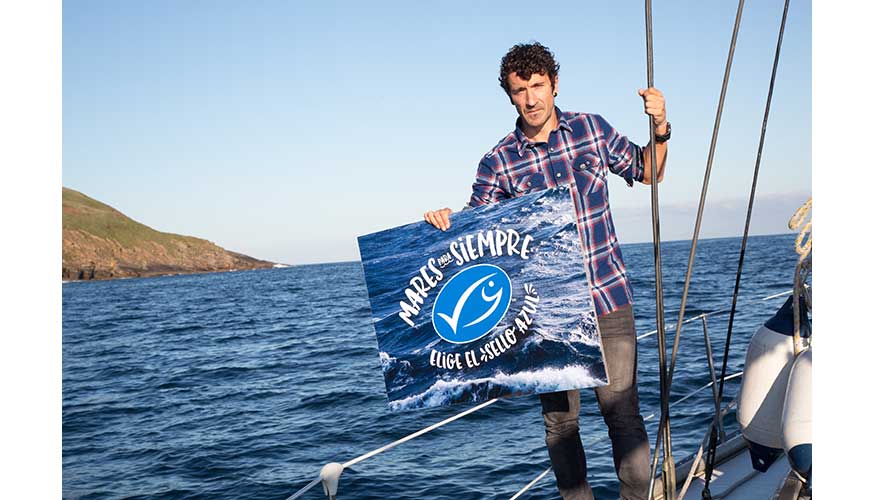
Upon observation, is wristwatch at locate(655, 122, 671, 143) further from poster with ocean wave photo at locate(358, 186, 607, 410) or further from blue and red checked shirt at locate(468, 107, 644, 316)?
poster with ocean wave photo at locate(358, 186, 607, 410)

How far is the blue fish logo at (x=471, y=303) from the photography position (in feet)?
7.92

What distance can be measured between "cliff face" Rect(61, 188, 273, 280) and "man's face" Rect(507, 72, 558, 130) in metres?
110

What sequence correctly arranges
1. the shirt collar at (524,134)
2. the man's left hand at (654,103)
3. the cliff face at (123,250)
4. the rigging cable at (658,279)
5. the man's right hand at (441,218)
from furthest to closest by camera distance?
the cliff face at (123,250)
the shirt collar at (524,134)
the man's right hand at (441,218)
the man's left hand at (654,103)
the rigging cable at (658,279)

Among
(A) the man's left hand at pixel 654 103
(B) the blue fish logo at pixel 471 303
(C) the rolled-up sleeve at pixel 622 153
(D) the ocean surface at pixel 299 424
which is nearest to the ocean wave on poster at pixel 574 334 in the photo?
(B) the blue fish logo at pixel 471 303

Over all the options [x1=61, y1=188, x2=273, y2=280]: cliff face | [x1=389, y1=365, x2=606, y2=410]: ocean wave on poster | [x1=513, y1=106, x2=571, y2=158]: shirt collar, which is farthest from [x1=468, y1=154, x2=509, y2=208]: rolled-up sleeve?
[x1=61, y1=188, x2=273, y2=280]: cliff face

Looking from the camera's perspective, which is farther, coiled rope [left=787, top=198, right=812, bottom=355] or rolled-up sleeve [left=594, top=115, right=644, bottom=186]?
rolled-up sleeve [left=594, top=115, right=644, bottom=186]

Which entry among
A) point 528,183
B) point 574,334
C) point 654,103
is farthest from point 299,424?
point 654,103

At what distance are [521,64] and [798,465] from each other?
60.4 inches

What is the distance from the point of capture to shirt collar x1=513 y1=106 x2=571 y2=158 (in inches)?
101

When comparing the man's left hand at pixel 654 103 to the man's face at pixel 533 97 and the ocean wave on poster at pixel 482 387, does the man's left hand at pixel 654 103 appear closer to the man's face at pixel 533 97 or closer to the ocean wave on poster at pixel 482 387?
the man's face at pixel 533 97

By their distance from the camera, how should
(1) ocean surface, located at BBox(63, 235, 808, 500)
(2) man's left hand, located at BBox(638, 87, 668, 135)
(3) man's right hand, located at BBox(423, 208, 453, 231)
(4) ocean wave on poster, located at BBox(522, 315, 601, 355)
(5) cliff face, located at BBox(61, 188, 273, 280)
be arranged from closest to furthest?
(2) man's left hand, located at BBox(638, 87, 668, 135), (4) ocean wave on poster, located at BBox(522, 315, 601, 355), (3) man's right hand, located at BBox(423, 208, 453, 231), (1) ocean surface, located at BBox(63, 235, 808, 500), (5) cliff face, located at BBox(61, 188, 273, 280)
